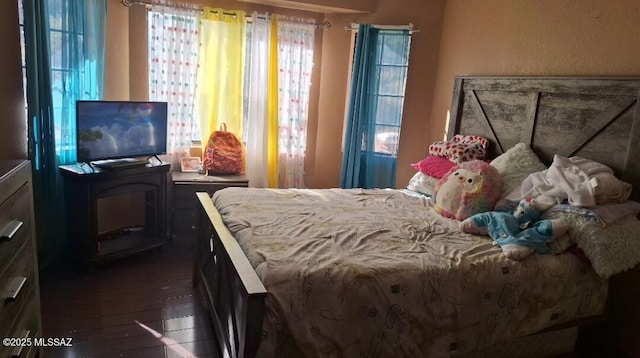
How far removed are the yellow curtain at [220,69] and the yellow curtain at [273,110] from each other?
0.85ft

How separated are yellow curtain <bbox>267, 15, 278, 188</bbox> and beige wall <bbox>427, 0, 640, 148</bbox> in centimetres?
154

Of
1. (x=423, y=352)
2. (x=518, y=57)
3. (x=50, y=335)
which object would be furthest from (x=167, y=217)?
(x=518, y=57)

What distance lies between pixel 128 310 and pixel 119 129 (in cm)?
135

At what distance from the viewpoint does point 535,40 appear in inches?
115

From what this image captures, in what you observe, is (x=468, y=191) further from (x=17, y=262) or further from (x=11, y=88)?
(x=11, y=88)

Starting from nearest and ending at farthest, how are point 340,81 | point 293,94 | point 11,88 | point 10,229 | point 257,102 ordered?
1. point 10,229
2. point 11,88
3. point 257,102
4. point 293,94
5. point 340,81

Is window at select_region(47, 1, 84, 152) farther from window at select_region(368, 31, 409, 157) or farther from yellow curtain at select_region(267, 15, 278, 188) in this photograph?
window at select_region(368, 31, 409, 157)

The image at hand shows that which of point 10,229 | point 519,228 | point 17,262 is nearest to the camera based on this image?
point 10,229

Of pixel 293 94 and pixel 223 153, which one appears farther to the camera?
pixel 293 94

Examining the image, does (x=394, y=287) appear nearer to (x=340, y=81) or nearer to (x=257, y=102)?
(x=257, y=102)

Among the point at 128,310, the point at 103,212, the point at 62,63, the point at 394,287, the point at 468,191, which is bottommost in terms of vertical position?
the point at 128,310

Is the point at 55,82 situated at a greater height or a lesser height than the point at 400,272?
greater

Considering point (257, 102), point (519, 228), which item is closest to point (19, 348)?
point (519, 228)

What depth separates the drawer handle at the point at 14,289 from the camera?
5.03ft
